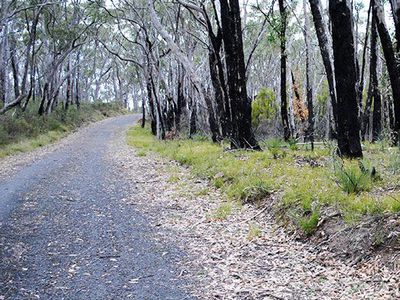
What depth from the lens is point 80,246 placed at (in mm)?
6477

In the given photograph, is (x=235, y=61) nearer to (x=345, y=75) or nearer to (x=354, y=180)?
(x=345, y=75)

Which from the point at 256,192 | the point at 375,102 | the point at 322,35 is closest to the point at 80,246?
the point at 256,192

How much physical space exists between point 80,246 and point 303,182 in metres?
3.82

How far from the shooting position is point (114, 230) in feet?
23.8

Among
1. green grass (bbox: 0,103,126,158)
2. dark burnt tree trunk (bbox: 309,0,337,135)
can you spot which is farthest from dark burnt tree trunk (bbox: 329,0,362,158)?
green grass (bbox: 0,103,126,158)

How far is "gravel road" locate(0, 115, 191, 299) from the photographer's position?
5.05 metres

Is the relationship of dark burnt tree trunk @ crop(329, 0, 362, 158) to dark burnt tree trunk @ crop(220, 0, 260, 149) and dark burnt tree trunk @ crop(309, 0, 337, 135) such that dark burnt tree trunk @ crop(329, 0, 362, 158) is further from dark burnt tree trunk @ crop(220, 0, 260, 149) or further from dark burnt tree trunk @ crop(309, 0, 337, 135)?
dark burnt tree trunk @ crop(220, 0, 260, 149)

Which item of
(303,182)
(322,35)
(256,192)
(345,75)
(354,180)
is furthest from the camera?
(322,35)

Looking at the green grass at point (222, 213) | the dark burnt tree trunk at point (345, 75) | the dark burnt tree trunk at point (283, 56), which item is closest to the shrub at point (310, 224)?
the green grass at point (222, 213)

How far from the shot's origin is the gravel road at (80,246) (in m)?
5.05

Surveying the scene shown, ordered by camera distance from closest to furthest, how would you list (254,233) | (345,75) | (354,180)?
(254,233), (354,180), (345,75)

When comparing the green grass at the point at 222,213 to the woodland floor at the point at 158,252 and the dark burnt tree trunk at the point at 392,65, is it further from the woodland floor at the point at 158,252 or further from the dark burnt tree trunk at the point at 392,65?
the dark burnt tree trunk at the point at 392,65

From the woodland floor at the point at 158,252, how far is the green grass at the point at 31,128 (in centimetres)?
953

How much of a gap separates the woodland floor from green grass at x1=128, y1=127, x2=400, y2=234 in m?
0.38
